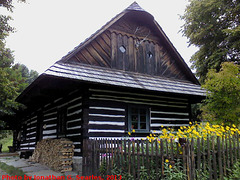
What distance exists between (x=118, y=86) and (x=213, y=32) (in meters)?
12.5

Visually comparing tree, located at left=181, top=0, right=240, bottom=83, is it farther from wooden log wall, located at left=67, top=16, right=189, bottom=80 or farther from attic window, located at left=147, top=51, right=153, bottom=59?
attic window, located at left=147, top=51, right=153, bottom=59

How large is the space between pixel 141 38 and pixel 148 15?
1144 millimetres

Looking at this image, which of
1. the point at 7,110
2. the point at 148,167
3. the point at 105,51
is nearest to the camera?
the point at 148,167

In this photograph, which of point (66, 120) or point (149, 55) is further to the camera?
point (149, 55)

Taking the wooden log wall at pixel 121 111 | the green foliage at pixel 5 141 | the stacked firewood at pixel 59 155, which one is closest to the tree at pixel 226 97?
the wooden log wall at pixel 121 111

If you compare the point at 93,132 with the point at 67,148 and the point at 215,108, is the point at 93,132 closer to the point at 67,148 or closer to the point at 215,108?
the point at 67,148

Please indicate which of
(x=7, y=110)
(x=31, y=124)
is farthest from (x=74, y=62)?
(x=7, y=110)

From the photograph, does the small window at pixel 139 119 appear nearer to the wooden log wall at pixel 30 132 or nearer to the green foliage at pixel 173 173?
the green foliage at pixel 173 173

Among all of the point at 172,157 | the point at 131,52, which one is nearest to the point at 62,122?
the point at 131,52

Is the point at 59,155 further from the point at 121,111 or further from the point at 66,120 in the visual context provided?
the point at 121,111

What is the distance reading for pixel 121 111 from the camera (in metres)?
8.74

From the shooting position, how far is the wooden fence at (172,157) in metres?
4.23

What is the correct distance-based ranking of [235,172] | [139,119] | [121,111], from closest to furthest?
[235,172] → [121,111] → [139,119]

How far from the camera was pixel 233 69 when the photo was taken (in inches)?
362
